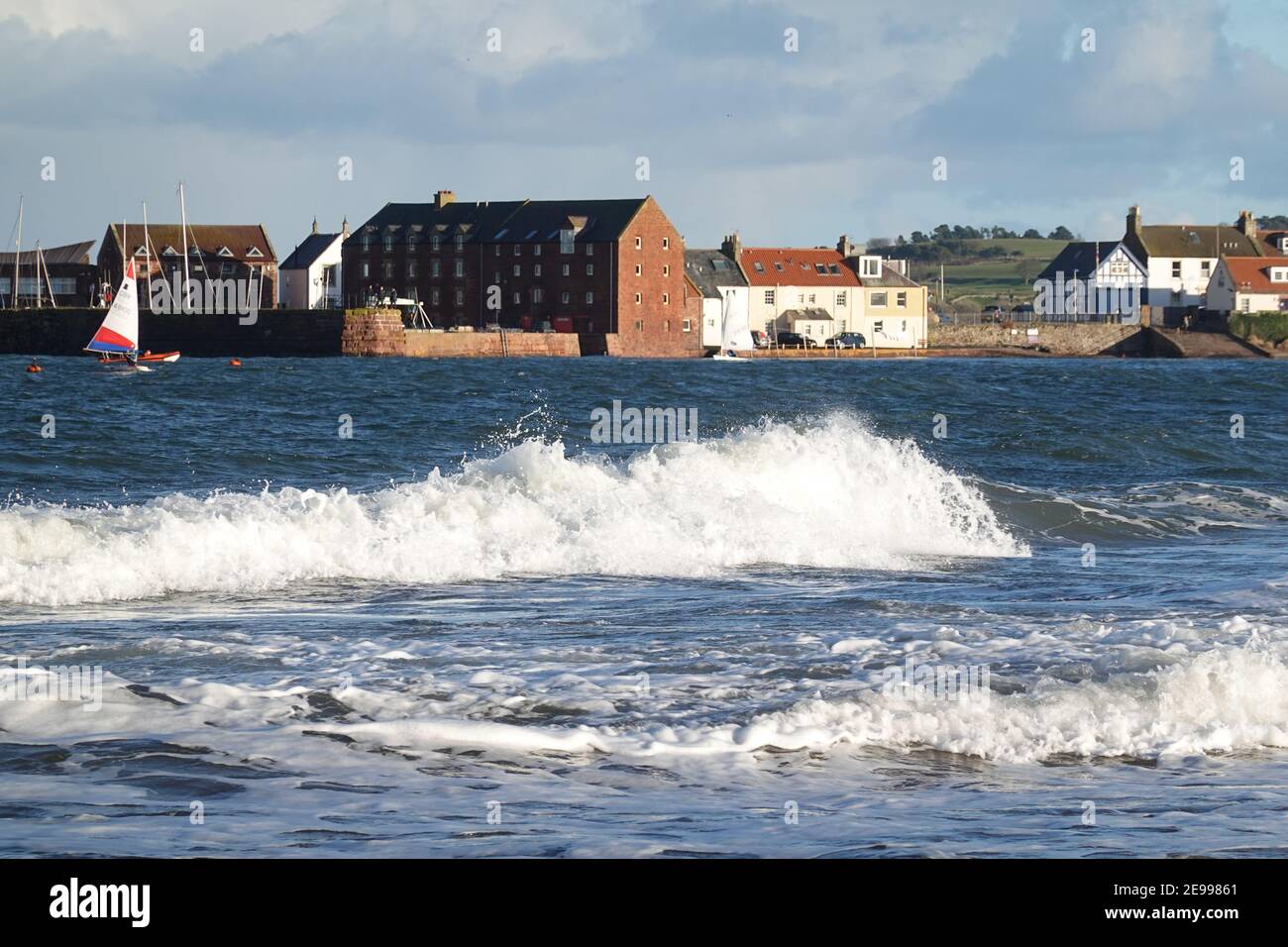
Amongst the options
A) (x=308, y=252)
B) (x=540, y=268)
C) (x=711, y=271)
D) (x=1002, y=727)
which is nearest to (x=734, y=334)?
(x=711, y=271)

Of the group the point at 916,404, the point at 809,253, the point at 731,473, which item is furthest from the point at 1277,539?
the point at 809,253

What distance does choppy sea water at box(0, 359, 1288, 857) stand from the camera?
22.6ft

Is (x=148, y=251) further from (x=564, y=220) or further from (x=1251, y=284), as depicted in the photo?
(x=1251, y=284)

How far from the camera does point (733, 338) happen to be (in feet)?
349

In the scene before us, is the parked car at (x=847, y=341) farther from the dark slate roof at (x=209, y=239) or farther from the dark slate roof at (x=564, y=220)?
the dark slate roof at (x=209, y=239)

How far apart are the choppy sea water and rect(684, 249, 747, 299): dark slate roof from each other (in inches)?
3450

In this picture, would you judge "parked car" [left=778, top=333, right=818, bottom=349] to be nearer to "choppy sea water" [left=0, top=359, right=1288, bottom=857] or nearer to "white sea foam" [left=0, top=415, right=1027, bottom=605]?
"choppy sea water" [left=0, top=359, right=1288, bottom=857]

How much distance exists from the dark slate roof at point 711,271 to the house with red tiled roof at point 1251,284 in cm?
3803

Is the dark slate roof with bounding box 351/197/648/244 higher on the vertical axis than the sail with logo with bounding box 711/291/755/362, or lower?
higher

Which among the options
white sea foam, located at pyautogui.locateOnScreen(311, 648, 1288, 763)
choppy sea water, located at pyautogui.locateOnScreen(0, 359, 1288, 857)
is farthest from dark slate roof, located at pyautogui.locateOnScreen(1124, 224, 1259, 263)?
white sea foam, located at pyautogui.locateOnScreen(311, 648, 1288, 763)

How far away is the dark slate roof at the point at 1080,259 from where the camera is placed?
132 meters

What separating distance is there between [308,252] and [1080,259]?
215 ft

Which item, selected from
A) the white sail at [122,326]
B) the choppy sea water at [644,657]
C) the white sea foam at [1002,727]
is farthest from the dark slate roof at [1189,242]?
the white sea foam at [1002,727]

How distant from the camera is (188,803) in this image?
6980mm
